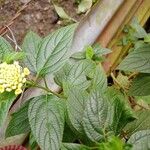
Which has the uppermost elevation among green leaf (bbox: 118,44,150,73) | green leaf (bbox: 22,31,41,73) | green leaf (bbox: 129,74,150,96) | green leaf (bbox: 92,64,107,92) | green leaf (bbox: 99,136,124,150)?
green leaf (bbox: 22,31,41,73)

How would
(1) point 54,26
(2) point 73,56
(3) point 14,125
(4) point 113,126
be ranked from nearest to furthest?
1. (4) point 113,126
2. (3) point 14,125
3. (2) point 73,56
4. (1) point 54,26

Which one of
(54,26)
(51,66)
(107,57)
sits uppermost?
(51,66)

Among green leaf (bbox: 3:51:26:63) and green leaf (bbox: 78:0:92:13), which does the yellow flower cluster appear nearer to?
green leaf (bbox: 3:51:26:63)

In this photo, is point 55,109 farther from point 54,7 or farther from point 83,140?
point 54,7

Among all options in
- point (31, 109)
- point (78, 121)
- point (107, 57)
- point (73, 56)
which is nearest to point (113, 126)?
point (78, 121)

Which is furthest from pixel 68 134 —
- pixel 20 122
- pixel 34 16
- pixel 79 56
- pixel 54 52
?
pixel 34 16

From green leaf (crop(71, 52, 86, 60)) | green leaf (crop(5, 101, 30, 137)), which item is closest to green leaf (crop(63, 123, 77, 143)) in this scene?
green leaf (crop(5, 101, 30, 137))
